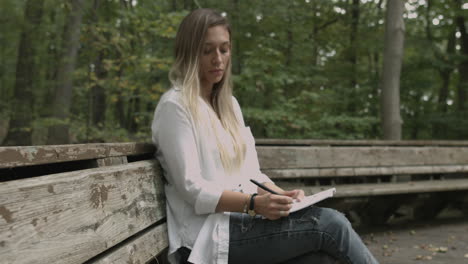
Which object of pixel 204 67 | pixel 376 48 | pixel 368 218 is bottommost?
pixel 368 218

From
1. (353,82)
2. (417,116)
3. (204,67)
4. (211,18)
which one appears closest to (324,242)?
(204,67)

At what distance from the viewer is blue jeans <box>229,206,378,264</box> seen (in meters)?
2.28

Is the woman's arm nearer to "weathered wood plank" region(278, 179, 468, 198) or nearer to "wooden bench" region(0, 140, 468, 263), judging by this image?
"wooden bench" region(0, 140, 468, 263)

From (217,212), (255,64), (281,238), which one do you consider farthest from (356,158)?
(255,64)

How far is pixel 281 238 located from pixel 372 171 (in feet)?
10.1

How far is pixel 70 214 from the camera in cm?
148

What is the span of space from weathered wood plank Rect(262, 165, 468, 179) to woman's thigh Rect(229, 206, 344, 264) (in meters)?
2.05

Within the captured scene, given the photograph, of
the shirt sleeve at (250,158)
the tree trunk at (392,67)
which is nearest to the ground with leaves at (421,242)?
the tree trunk at (392,67)

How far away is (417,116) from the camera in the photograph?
485 inches

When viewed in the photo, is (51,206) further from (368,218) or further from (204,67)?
(368,218)

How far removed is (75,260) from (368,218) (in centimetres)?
483

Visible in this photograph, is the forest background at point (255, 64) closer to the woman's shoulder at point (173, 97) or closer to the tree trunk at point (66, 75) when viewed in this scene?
the tree trunk at point (66, 75)

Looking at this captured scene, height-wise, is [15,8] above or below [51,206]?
above

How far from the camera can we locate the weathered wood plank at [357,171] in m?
4.48
